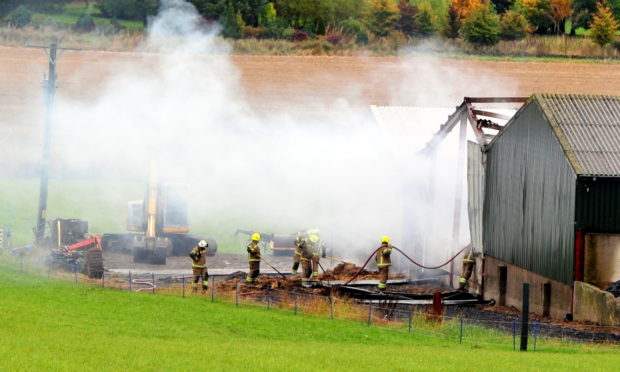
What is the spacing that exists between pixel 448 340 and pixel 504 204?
833 centimetres

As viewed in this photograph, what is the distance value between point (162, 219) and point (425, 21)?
162 ft

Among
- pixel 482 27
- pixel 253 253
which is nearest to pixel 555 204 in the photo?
pixel 253 253

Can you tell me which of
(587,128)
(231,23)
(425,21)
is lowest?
(587,128)

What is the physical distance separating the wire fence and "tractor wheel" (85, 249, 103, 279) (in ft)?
1.33

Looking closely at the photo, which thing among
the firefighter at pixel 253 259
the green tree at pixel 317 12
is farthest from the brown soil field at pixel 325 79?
the firefighter at pixel 253 259

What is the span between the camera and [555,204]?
32812 mm

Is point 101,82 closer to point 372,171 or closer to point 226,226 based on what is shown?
point 226,226

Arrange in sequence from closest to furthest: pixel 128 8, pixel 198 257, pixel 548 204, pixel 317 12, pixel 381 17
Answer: pixel 548 204
pixel 198 257
pixel 128 8
pixel 317 12
pixel 381 17

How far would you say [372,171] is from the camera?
4675 centimetres

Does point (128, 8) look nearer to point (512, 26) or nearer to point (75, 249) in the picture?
point (512, 26)

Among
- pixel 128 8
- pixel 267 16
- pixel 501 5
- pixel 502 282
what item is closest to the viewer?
pixel 502 282

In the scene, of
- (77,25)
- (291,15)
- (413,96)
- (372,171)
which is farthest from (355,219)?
(77,25)

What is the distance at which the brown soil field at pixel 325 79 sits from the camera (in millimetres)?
81062

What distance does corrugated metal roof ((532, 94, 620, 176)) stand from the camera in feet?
105
